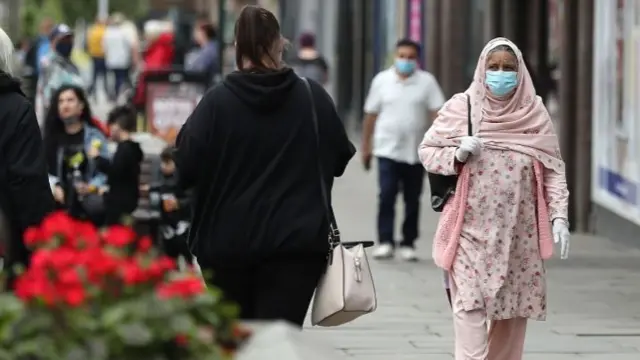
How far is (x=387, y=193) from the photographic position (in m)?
12.8

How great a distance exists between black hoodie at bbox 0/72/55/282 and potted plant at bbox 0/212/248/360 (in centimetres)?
316

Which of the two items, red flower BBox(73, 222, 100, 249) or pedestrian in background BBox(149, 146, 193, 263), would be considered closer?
red flower BBox(73, 222, 100, 249)

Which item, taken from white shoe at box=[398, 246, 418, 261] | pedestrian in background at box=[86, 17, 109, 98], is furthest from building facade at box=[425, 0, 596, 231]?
pedestrian in background at box=[86, 17, 109, 98]

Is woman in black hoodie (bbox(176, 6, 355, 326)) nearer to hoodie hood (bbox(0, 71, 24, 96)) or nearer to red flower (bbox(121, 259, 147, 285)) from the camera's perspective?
hoodie hood (bbox(0, 71, 24, 96))

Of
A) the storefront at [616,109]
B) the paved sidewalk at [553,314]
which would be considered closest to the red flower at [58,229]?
the paved sidewalk at [553,314]

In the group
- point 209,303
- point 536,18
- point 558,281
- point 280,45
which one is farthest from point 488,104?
point 536,18

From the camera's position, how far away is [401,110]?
508 inches

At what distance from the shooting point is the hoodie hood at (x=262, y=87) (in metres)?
5.89

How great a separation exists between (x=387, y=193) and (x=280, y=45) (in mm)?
6880

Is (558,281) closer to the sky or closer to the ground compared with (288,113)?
closer to the ground

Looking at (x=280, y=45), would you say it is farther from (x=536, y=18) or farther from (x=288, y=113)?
(x=536, y=18)

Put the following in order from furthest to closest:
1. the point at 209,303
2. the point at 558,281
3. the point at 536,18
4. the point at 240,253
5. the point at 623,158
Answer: the point at 536,18 < the point at 623,158 < the point at 558,281 < the point at 240,253 < the point at 209,303

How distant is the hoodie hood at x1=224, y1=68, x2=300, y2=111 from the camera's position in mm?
5891

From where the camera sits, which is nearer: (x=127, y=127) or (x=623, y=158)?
(x=127, y=127)
